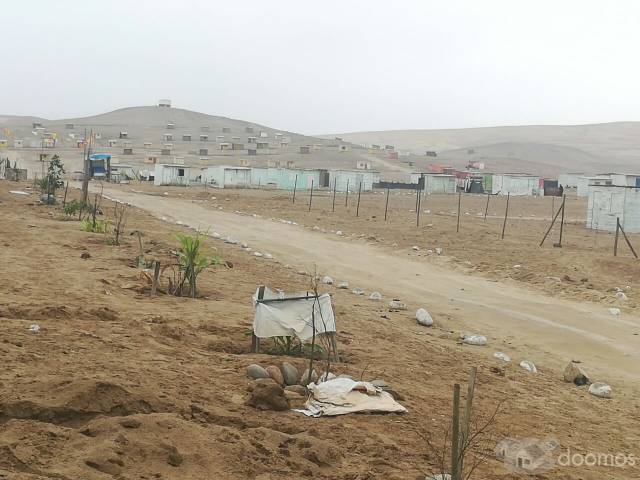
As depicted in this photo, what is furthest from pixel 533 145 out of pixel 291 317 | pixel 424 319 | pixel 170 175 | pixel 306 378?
pixel 306 378

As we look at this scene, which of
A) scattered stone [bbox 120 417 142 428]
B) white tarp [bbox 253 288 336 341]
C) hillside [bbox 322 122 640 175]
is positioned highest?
hillside [bbox 322 122 640 175]

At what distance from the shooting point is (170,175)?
5503 centimetres

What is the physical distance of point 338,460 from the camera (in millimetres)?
4586

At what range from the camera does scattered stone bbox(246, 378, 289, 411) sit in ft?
17.5

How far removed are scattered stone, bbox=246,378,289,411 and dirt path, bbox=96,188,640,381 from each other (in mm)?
4346

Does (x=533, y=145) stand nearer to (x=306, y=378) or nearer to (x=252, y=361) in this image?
(x=252, y=361)

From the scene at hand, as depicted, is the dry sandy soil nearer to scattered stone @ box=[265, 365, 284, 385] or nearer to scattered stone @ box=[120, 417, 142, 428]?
scattered stone @ box=[120, 417, 142, 428]

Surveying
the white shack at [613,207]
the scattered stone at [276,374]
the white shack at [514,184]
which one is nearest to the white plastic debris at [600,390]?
the scattered stone at [276,374]

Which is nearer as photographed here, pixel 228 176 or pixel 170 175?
pixel 228 176

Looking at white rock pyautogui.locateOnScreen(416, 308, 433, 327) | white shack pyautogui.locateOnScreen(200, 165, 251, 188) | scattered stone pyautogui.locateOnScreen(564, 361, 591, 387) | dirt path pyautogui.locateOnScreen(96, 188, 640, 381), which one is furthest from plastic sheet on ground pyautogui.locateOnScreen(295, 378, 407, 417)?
white shack pyautogui.locateOnScreen(200, 165, 251, 188)

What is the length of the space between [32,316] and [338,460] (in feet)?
13.3

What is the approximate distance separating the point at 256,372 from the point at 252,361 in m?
0.60

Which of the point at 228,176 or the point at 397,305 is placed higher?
the point at 228,176

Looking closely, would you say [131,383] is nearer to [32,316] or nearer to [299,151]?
[32,316]
